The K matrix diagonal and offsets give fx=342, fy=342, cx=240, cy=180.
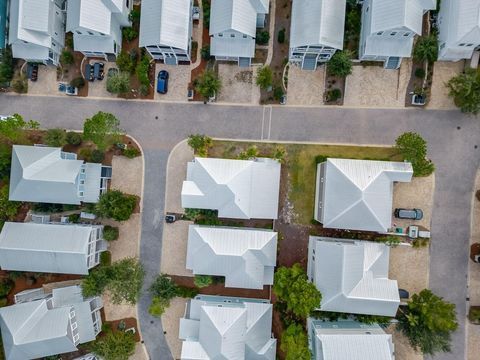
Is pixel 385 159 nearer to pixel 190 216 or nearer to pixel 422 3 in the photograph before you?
pixel 422 3

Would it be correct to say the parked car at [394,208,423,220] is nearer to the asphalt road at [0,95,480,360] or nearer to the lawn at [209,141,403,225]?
the asphalt road at [0,95,480,360]

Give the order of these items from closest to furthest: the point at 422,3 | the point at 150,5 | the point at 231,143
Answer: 1. the point at 422,3
2. the point at 150,5
3. the point at 231,143

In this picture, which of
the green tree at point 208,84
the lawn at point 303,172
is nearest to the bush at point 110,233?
the green tree at point 208,84

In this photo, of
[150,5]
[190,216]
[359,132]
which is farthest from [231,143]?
[150,5]

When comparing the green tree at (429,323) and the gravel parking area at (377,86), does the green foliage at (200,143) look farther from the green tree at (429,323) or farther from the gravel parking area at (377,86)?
Result: the green tree at (429,323)

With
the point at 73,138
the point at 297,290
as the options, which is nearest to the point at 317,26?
Result: the point at 297,290

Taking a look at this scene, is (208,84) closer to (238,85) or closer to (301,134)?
(238,85)
